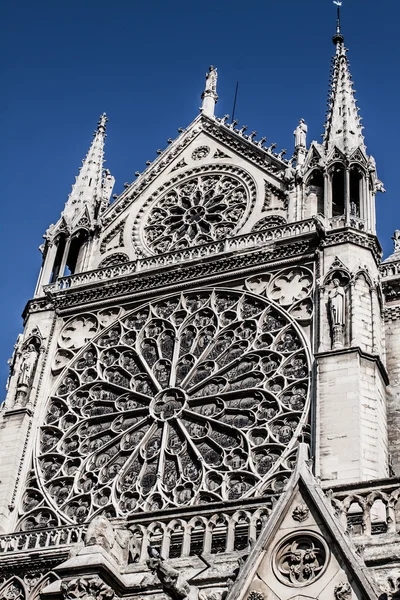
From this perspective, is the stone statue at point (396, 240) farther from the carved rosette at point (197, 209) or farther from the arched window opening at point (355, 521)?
the arched window opening at point (355, 521)

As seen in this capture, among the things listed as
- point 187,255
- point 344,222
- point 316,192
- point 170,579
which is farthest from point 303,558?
point 316,192

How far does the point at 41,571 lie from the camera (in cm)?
1461

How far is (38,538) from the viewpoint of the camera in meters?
15.4

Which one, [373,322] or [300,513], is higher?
[373,322]

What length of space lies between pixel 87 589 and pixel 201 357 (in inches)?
298

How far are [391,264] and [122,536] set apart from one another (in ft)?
29.4

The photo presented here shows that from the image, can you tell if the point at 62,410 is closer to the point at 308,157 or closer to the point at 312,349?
the point at 312,349

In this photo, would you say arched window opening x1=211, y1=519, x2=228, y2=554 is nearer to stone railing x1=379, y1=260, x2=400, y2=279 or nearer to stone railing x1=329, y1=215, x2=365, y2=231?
stone railing x1=329, y1=215, x2=365, y2=231

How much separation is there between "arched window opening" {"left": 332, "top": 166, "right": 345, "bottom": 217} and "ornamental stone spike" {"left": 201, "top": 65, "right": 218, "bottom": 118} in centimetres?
447

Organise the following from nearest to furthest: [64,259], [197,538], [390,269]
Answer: [197,538], [390,269], [64,259]

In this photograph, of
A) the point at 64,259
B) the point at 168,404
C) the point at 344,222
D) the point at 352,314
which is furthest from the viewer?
the point at 64,259

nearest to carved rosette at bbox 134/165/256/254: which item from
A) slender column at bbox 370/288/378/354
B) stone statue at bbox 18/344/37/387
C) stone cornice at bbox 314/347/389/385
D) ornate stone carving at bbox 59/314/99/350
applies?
ornate stone carving at bbox 59/314/99/350

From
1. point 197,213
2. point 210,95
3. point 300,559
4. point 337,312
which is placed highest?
point 210,95

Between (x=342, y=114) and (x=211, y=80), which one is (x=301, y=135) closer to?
(x=342, y=114)
